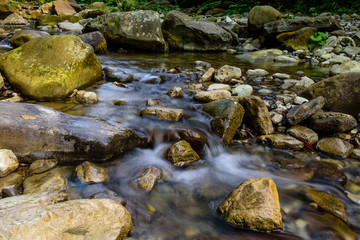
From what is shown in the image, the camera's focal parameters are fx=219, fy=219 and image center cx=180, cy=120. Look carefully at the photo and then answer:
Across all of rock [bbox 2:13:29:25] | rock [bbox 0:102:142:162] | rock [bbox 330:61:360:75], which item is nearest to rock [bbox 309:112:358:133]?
rock [bbox 330:61:360:75]

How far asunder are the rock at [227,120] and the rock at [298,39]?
9335 millimetres

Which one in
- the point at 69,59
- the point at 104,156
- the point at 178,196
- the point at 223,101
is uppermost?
the point at 69,59

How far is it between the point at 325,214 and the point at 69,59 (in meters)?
4.81

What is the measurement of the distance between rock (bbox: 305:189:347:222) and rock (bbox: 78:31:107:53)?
8078 mm

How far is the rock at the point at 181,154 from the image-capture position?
296cm

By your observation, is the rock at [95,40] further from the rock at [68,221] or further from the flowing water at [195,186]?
the rock at [68,221]

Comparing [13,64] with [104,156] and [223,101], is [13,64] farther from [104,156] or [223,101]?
[223,101]

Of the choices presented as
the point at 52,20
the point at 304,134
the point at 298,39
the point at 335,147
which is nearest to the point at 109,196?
the point at 304,134

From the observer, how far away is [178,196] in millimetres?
2498

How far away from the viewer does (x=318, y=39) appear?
10.7 metres

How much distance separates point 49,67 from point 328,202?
486 cm

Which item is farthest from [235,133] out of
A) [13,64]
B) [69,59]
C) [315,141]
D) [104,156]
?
[13,64]

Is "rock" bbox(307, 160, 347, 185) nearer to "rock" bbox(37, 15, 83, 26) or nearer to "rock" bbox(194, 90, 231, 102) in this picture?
"rock" bbox(194, 90, 231, 102)

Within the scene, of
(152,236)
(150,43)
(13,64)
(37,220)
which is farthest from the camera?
(150,43)
